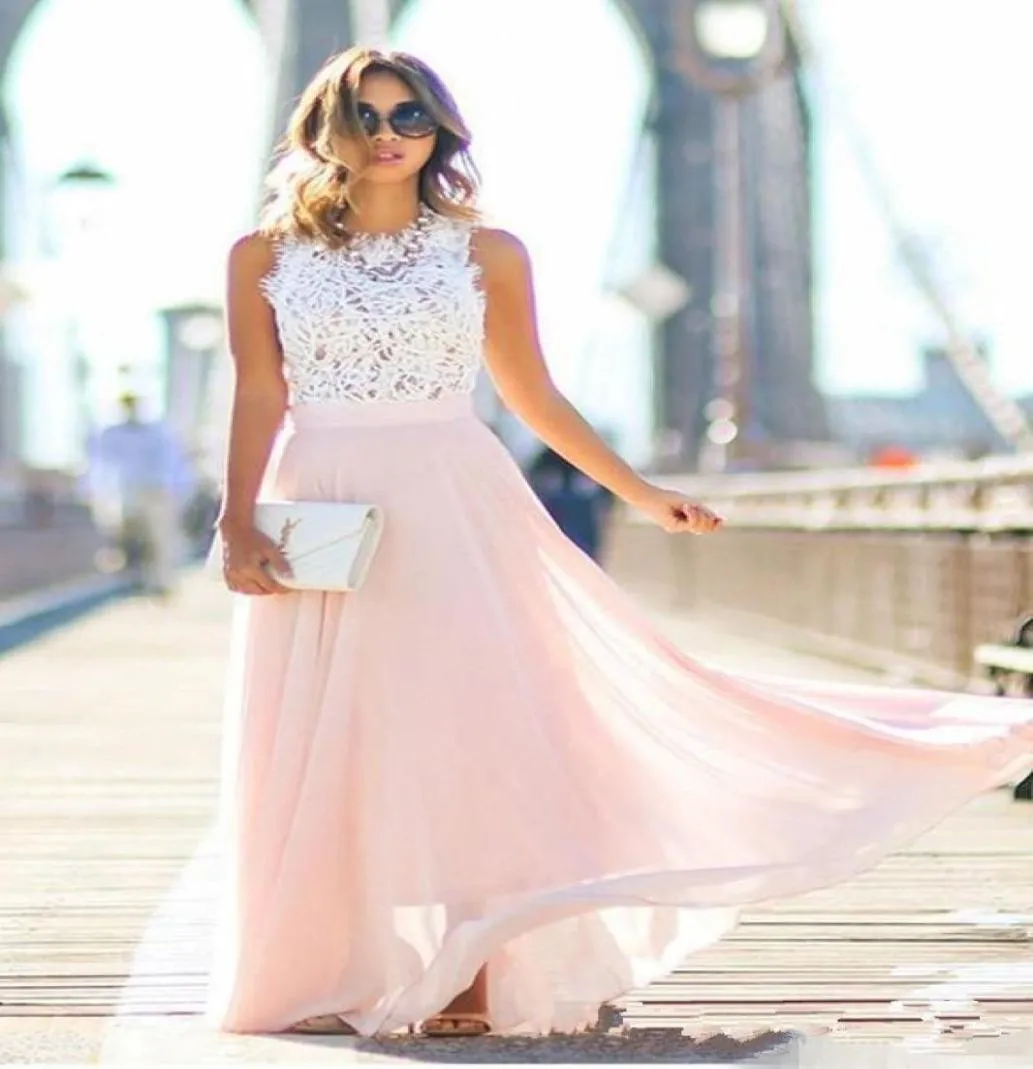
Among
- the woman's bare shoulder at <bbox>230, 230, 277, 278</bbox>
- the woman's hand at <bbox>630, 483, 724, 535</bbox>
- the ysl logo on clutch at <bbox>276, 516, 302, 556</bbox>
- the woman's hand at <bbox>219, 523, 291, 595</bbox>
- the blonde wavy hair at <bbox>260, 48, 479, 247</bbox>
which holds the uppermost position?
the blonde wavy hair at <bbox>260, 48, 479, 247</bbox>

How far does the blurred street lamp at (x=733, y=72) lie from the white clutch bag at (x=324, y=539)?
12.5 metres

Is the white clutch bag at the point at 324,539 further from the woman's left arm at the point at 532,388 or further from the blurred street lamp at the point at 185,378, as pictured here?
the blurred street lamp at the point at 185,378

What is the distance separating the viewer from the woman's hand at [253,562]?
3912 mm

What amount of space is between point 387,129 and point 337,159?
68 millimetres

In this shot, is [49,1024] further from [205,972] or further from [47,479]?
[47,479]

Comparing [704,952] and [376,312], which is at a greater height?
[376,312]

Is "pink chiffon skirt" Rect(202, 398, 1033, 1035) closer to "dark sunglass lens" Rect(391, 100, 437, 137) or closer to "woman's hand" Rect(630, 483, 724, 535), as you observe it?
"woman's hand" Rect(630, 483, 724, 535)

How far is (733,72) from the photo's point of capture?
1708cm

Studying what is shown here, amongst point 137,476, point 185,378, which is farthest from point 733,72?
point 185,378

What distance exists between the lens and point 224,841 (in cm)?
398

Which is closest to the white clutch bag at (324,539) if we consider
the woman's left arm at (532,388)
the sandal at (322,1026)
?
the woman's left arm at (532,388)

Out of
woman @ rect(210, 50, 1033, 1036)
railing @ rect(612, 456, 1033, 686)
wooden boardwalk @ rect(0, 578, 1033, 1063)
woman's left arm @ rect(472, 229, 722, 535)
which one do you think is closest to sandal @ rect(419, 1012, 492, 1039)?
woman @ rect(210, 50, 1033, 1036)

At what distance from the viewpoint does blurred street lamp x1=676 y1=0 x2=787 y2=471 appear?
53.1 feet

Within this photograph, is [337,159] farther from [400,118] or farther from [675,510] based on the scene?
[675,510]
